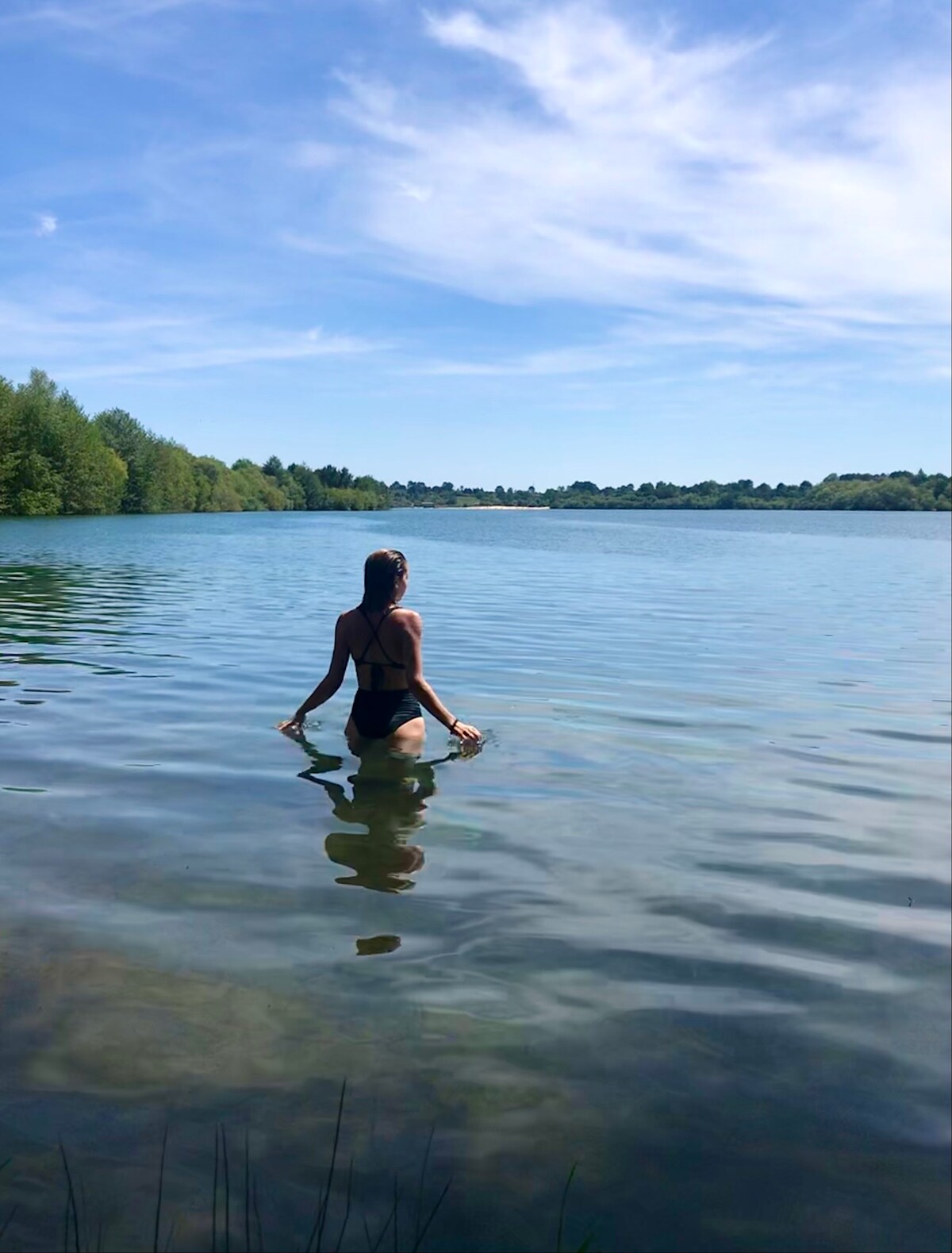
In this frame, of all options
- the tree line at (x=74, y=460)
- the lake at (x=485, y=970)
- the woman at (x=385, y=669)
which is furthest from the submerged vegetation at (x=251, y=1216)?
the tree line at (x=74, y=460)

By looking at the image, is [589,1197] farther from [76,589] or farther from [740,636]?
[76,589]

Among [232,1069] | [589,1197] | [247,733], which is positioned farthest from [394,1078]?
[247,733]

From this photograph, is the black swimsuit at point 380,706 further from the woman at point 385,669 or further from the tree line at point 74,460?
the tree line at point 74,460

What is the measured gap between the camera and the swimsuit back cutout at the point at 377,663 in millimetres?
8969

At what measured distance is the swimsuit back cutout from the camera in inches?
353

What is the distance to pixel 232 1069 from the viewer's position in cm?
397

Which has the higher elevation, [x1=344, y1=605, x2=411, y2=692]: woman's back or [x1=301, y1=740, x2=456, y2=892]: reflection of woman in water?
[x1=344, y1=605, x2=411, y2=692]: woman's back

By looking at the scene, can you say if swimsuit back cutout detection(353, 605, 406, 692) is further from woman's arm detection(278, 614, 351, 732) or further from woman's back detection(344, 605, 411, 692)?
woman's arm detection(278, 614, 351, 732)

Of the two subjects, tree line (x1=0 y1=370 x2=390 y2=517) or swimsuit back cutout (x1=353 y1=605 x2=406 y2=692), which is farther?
tree line (x1=0 y1=370 x2=390 y2=517)

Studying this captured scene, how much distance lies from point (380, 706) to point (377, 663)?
1.48ft

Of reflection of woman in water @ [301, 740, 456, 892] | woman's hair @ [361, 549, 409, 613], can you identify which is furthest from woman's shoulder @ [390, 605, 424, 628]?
reflection of woman in water @ [301, 740, 456, 892]

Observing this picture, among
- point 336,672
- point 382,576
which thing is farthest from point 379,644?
point 382,576

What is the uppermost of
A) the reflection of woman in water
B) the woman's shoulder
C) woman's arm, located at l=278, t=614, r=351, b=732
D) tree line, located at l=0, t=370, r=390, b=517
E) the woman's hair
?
tree line, located at l=0, t=370, r=390, b=517

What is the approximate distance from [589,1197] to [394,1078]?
928 mm
